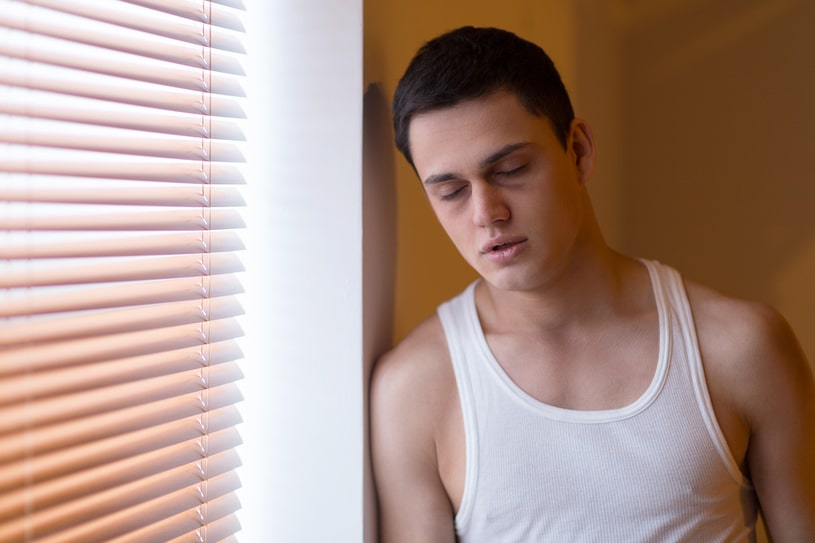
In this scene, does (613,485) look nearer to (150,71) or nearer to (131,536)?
(131,536)

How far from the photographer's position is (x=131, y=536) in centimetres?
114

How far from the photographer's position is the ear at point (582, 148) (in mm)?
1448

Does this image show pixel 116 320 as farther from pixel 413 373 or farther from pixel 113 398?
pixel 413 373

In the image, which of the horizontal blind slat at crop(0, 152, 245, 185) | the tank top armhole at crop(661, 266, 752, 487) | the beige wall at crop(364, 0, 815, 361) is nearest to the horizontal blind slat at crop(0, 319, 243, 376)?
the horizontal blind slat at crop(0, 152, 245, 185)

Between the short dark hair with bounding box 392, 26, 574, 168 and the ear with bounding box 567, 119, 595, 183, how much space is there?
5 centimetres

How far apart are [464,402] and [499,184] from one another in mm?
393

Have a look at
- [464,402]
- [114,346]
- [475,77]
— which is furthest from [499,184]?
[114,346]

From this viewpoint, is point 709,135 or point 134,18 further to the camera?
point 709,135

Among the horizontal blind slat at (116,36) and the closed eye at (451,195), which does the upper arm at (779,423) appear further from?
the horizontal blind slat at (116,36)

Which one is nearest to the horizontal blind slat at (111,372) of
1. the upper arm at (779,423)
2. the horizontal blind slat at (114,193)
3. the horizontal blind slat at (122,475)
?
the horizontal blind slat at (122,475)

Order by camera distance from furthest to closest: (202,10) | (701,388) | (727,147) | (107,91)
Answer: (727,147), (701,388), (202,10), (107,91)

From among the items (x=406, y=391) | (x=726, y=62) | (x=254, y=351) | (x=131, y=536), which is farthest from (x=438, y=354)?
(x=726, y=62)

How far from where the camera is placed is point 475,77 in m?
1.32

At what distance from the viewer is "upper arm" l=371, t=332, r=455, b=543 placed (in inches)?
57.1
